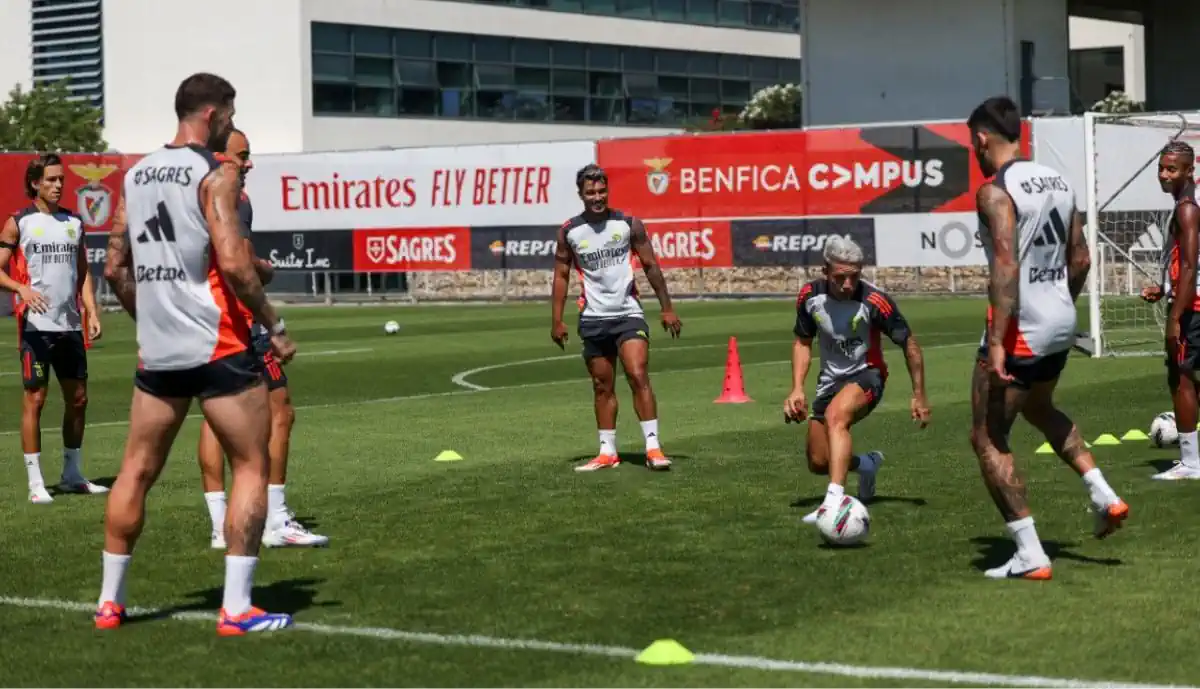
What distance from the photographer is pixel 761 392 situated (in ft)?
70.0

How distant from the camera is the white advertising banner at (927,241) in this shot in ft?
127

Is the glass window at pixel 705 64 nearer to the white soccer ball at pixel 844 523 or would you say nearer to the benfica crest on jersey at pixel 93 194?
the benfica crest on jersey at pixel 93 194

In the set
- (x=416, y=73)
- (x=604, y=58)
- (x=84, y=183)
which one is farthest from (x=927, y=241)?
(x=604, y=58)

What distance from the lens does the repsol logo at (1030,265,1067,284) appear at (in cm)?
940

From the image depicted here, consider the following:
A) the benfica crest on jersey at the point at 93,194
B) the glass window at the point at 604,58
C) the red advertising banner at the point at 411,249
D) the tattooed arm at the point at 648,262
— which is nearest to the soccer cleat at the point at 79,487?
the tattooed arm at the point at 648,262

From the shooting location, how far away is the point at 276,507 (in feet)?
36.7

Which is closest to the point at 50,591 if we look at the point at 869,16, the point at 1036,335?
the point at 1036,335

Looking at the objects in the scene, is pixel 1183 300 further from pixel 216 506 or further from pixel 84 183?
pixel 84 183

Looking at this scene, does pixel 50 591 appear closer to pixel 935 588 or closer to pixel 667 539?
pixel 667 539

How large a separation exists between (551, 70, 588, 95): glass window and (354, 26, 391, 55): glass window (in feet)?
22.9

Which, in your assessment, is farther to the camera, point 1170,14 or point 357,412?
point 1170,14

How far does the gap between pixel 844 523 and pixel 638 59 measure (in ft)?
204

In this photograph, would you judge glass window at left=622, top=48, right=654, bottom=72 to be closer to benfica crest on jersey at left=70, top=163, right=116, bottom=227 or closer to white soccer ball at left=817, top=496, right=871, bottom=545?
benfica crest on jersey at left=70, top=163, right=116, bottom=227

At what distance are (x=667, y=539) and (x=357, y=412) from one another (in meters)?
9.49
